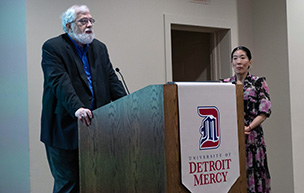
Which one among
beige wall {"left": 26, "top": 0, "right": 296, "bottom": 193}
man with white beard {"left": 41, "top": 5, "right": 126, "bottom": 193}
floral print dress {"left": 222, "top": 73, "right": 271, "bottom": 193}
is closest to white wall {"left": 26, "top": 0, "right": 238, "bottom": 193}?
beige wall {"left": 26, "top": 0, "right": 296, "bottom": 193}

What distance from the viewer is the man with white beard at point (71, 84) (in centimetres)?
246

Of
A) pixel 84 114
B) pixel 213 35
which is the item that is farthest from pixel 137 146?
pixel 213 35

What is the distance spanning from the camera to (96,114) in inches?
84.9

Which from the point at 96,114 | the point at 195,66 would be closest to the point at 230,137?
the point at 96,114

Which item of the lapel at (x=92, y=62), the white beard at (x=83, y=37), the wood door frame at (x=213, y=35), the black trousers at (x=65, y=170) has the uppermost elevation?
the wood door frame at (x=213, y=35)

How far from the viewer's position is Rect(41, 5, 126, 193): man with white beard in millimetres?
2461

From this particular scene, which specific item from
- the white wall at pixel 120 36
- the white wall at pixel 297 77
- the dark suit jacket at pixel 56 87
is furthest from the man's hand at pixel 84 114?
the white wall at pixel 297 77

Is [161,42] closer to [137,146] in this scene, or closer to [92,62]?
[92,62]

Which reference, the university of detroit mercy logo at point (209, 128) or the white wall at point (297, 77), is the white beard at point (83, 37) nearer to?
the university of detroit mercy logo at point (209, 128)

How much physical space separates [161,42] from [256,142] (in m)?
1.57

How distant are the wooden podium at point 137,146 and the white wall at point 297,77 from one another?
314 centimetres

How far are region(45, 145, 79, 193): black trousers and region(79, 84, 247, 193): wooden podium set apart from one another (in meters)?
0.18

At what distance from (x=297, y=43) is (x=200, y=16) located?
115 cm

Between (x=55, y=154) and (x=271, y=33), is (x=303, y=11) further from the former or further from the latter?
(x=55, y=154)
